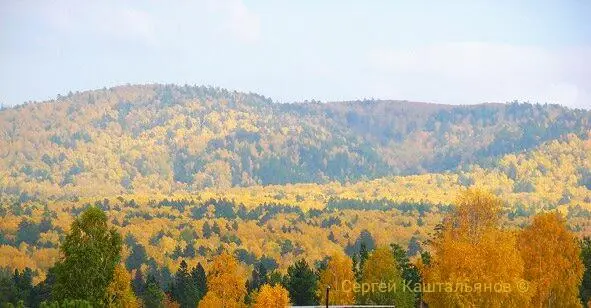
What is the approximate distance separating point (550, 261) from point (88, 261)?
40.6 m

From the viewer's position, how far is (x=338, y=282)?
108m

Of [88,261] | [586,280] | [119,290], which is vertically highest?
[88,261]

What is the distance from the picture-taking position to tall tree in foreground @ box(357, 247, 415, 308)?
9850 cm

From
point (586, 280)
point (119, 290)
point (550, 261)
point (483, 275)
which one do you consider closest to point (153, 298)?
point (119, 290)

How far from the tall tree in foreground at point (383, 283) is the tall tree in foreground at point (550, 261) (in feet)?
45.6

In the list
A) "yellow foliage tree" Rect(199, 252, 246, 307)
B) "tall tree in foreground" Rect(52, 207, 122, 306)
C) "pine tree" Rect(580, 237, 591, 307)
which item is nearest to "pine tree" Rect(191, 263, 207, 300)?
"yellow foliage tree" Rect(199, 252, 246, 307)

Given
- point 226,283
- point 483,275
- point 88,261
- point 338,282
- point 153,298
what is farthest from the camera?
point 153,298

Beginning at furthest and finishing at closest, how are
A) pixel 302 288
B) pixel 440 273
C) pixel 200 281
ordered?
pixel 200 281 < pixel 302 288 < pixel 440 273

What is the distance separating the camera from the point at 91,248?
78.0 meters

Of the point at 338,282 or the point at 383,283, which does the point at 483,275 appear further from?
the point at 338,282

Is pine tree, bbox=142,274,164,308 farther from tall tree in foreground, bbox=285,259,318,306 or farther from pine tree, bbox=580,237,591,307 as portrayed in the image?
pine tree, bbox=580,237,591,307

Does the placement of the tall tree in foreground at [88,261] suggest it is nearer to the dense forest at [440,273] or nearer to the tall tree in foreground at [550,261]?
the dense forest at [440,273]

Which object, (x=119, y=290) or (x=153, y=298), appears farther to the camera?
(x=153, y=298)

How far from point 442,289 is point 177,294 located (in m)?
65.8
